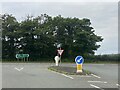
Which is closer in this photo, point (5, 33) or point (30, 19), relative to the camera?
point (5, 33)

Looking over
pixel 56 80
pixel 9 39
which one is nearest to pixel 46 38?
pixel 9 39

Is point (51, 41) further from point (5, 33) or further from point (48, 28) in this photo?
point (5, 33)

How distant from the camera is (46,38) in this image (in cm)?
6234

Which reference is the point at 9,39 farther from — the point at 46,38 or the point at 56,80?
the point at 56,80

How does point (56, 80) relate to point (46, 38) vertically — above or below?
below

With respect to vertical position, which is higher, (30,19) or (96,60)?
(30,19)

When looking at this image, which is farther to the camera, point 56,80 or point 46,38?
point 46,38

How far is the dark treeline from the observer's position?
62.1 meters

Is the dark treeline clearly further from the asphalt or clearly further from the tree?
the asphalt

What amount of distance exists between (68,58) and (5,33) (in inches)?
498

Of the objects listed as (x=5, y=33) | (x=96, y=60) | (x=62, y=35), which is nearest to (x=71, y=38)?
(x=62, y=35)

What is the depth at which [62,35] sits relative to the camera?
2507 inches

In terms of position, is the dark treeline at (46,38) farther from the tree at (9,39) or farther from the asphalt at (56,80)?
the asphalt at (56,80)

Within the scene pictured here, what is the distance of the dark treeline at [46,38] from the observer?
204 feet
